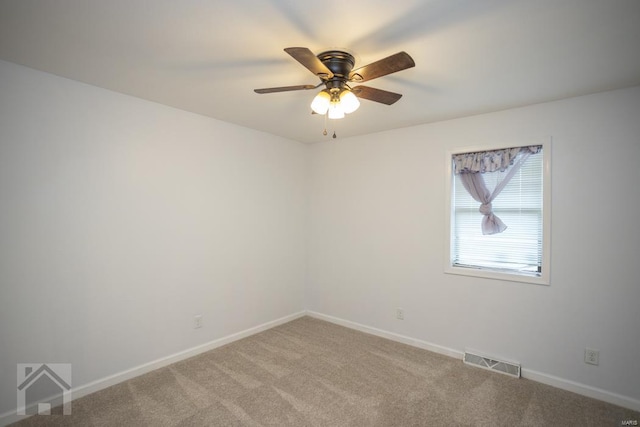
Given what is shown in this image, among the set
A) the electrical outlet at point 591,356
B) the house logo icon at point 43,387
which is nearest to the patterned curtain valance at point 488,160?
the electrical outlet at point 591,356

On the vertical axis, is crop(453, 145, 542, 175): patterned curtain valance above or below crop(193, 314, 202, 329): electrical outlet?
above

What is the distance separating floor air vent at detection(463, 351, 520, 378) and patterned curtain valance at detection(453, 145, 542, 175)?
1.86 meters

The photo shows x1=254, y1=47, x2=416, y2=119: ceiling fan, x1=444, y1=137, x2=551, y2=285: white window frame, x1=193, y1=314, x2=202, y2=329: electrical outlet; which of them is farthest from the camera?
x1=193, y1=314, x2=202, y2=329: electrical outlet

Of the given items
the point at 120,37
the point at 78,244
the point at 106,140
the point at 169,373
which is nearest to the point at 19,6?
the point at 120,37

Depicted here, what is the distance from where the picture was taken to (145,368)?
2893 mm

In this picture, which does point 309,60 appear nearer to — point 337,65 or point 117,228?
point 337,65

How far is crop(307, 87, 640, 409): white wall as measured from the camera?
8.22ft

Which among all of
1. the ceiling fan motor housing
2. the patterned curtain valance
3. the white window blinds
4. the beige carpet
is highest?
the ceiling fan motor housing

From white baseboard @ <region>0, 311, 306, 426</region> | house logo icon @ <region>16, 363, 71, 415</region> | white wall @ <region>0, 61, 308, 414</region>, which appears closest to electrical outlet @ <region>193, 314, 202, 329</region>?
white wall @ <region>0, 61, 308, 414</region>

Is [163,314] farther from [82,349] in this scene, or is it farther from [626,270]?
[626,270]

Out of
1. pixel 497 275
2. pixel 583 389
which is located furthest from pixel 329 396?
pixel 583 389

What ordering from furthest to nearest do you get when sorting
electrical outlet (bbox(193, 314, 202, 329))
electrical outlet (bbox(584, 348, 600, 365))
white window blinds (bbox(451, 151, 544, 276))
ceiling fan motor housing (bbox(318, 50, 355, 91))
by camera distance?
A: electrical outlet (bbox(193, 314, 202, 329)) → white window blinds (bbox(451, 151, 544, 276)) → electrical outlet (bbox(584, 348, 600, 365)) → ceiling fan motor housing (bbox(318, 50, 355, 91))

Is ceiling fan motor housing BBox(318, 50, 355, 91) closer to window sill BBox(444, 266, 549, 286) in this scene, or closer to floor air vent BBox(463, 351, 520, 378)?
window sill BBox(444, 266, 549, 286)

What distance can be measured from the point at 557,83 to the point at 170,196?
349 centimetres
